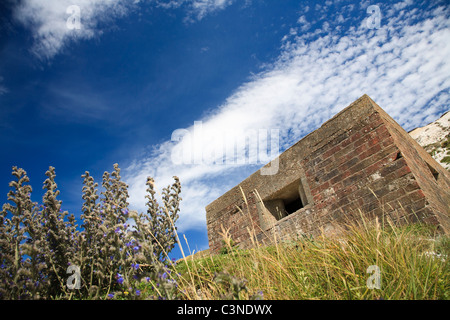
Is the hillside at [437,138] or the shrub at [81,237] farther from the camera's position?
the hillside at [437,138]

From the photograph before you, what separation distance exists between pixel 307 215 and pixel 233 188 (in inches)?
111

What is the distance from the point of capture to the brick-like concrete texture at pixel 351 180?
15.2 feet

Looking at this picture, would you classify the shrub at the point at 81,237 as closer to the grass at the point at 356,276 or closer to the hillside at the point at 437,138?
the grass at the point at 356,276

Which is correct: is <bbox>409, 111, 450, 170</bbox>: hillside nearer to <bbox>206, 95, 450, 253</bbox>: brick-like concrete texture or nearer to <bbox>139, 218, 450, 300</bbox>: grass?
<bbox>206, 95, 450, 253</bbox>: brick-like concrete texture

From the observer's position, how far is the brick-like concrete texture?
15.2 ft

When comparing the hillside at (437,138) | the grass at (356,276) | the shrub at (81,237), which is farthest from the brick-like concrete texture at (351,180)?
the hillside at (437,138)

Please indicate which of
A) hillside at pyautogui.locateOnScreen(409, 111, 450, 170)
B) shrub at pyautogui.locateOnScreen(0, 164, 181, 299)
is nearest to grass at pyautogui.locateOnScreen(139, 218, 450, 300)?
shrub at pyautogui.locateOnScreen(0, 164, 181, 299)

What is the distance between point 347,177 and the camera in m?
5.50
